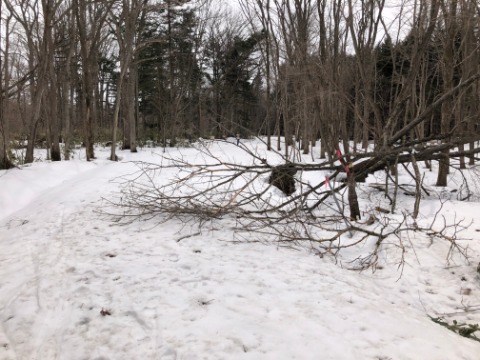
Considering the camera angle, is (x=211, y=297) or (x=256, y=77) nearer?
(x=211, y=297)

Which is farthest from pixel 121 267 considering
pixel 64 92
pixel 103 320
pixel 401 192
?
pixel 64 92

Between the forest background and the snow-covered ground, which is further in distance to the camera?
the forest background

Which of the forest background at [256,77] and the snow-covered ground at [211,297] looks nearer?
the snow-covered ground at [211,297]

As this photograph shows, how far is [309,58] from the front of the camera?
5.71 m

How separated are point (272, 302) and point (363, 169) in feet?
10.3

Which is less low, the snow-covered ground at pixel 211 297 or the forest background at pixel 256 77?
the forest background at pixel 256 77

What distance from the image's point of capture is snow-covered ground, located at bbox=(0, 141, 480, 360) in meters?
2.30

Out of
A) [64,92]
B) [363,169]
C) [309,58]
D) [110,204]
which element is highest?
[64,92]

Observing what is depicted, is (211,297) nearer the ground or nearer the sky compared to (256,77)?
nearer the ground

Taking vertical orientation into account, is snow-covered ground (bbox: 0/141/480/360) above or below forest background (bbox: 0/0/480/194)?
below

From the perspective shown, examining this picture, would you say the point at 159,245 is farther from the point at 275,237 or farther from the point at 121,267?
the point at 275,237

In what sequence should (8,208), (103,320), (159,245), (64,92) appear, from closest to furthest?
(103,320), (159,245), (8,208), (64,92)

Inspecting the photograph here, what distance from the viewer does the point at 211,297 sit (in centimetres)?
295

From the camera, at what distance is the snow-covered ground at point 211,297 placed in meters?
2.30
